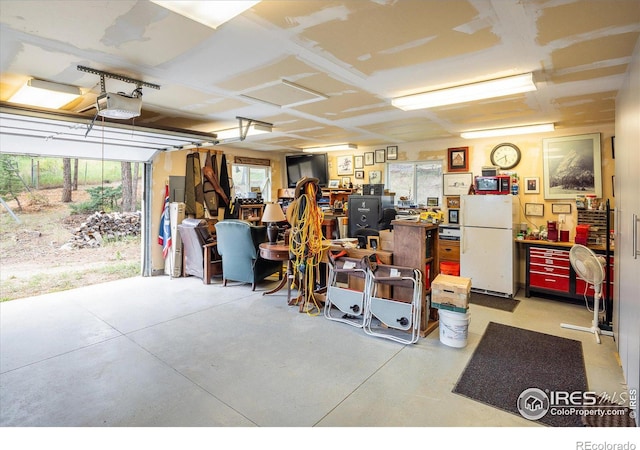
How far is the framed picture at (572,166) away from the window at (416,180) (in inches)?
67.5

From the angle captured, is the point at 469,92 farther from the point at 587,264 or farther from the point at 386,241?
the point at 587,264

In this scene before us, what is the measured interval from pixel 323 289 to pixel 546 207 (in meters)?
3.84

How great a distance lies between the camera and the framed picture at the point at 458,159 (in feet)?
19.3

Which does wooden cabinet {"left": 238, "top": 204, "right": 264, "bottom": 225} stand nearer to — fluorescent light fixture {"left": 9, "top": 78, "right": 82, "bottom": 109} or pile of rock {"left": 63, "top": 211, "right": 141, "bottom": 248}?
pile of rock {"left": 63, "top": 211, "right": 141, "bottom": 248}

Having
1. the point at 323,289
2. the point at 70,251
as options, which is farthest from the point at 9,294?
the point at 323,289

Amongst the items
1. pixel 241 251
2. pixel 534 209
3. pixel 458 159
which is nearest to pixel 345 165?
pixel 458 159

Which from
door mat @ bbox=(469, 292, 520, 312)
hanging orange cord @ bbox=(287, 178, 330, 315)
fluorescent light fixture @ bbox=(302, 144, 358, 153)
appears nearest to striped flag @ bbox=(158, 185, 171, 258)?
hanging orange cord @ bbox=(287, 178, 330, 315)

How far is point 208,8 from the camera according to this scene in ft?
5.71

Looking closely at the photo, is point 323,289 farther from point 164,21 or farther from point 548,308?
point 164,21

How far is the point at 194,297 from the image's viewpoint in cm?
485

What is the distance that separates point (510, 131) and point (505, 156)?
555 mm

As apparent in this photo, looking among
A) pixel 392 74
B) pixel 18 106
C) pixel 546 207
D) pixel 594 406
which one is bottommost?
pixel 594 406

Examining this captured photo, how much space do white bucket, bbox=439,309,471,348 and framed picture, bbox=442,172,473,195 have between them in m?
3.36
